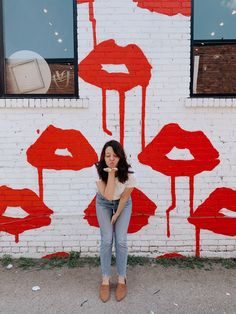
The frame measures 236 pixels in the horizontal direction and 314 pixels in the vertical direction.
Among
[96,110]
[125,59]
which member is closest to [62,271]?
A: [96,110]

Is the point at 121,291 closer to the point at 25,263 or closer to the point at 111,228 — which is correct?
the point at 111,228

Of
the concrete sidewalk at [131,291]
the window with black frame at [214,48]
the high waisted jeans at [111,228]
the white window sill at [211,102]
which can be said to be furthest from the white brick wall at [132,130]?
the high waisted jeans at [111,228]

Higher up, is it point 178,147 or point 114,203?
point 178,147

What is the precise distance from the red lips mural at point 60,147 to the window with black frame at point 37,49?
0.48m

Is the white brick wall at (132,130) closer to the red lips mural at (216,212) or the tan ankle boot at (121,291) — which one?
the red lips mural at (216,212)

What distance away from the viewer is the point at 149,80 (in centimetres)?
368

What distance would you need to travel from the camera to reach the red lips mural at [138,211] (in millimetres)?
3777

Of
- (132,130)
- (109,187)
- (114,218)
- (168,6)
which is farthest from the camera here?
(132,130)

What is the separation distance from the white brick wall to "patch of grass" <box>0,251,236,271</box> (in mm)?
82

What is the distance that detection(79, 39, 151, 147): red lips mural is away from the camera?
A: 3.65 metres

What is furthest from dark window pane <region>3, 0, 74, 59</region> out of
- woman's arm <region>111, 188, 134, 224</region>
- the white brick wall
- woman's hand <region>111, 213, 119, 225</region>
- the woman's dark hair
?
woman's hand <region>111, 213, 119, 225</region>

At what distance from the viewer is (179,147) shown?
12.2 feet

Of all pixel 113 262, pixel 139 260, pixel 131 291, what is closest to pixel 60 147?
pixel 113 262

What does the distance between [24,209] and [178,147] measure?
6.43 ft
